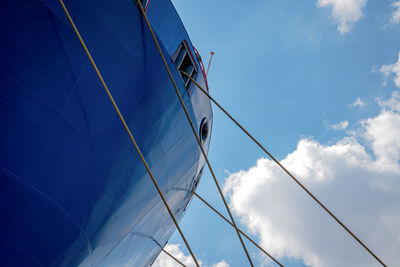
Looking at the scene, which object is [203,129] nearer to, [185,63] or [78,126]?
[185,63]

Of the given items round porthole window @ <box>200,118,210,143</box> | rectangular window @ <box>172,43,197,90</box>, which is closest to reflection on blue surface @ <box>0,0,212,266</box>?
rectangular window @ <box>172,43,197,90</box>

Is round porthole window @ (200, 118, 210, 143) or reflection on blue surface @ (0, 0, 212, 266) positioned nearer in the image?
reflection on blue surface @ (0, 0, 212, 266)

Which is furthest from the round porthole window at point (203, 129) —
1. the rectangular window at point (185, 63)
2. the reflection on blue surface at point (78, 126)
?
the reflection on blue surface at point (78, 126)

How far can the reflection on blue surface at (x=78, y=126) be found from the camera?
3945 mm

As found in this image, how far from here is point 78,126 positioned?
4.43 m

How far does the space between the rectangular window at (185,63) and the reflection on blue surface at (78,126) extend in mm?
182

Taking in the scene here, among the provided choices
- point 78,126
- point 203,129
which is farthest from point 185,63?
point 78,126

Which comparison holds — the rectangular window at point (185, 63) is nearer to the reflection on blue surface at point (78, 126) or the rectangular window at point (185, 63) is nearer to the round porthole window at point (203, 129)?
the reflection on blue surface at point (78, 126)

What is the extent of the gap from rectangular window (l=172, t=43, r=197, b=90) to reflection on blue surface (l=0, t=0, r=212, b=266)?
0.60 ft

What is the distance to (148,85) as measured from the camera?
5461 millimetres

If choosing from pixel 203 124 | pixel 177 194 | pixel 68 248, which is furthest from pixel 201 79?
pixel 68 248

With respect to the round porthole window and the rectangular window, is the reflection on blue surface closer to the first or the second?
the rectangular window

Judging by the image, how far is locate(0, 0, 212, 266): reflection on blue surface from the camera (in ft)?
12.9

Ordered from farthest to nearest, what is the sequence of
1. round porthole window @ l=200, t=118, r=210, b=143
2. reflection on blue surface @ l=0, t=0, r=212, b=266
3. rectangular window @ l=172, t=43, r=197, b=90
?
round porthole window @ l=200, t=118, r=210, b=143
rectangular window @ l=172, t=43, r=197, b=90
reflection on blue surface @ l=0, t=0, r=212, b=266
